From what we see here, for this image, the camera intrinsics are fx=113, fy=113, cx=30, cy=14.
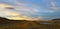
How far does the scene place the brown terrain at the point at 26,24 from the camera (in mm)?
786

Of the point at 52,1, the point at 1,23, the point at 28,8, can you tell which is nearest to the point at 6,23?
the point at 1,23

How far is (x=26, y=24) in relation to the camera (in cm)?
81

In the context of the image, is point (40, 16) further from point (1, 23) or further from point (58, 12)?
point (1, 23)

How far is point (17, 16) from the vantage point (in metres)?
0.85

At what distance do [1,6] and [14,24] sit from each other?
16 cm

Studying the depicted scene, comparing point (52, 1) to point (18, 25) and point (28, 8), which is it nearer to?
point (28, 8)

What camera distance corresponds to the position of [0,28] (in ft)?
2.52

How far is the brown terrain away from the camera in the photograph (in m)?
0.79

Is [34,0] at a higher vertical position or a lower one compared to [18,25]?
higher

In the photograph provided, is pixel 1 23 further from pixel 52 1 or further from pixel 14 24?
pixel 52 1

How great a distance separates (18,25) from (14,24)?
0.10 ft

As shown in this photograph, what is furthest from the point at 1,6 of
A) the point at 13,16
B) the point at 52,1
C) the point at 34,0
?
the point at 52,1

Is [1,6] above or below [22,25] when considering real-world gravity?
above

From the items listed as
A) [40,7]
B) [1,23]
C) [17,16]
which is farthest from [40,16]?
[1,23]
